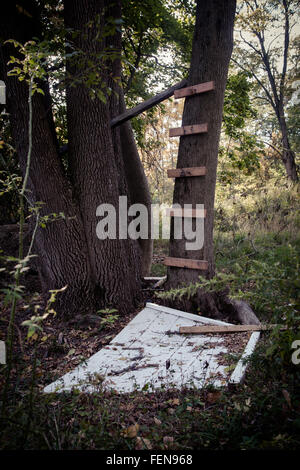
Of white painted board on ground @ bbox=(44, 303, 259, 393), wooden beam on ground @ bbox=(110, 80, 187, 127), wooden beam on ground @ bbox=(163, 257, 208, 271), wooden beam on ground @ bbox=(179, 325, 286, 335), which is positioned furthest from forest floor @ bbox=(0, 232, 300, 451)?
wooden beam on ground @ bbox=(110, 80, 187, 127)

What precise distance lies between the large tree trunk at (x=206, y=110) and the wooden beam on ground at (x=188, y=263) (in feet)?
0.23

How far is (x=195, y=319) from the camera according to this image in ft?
12.6

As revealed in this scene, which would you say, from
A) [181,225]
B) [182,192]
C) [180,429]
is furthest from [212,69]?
[180,429]

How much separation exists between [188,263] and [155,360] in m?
1.40

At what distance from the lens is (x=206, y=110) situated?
157 inches

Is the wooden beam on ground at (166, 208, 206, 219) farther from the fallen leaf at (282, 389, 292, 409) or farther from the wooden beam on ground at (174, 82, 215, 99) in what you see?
the fallen leaf at (282, 389, 292, 409)

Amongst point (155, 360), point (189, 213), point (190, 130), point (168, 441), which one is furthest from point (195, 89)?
point (168, 441)

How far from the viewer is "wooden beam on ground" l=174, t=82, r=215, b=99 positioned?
12.8ft

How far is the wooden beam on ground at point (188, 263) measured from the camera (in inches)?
159

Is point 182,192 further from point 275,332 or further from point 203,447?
point 203,447

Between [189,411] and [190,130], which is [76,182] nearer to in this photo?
[190,130]

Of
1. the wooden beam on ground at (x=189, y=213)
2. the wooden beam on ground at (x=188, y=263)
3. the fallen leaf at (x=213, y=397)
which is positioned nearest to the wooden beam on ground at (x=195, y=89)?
the wooden beam on ground at (x=189, y=213)

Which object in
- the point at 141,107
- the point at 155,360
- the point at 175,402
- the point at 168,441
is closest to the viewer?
the point at 168,441

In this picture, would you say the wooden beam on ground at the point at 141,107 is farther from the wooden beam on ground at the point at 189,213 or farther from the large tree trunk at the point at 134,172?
the wooden beam on ground at the point at 189,213
